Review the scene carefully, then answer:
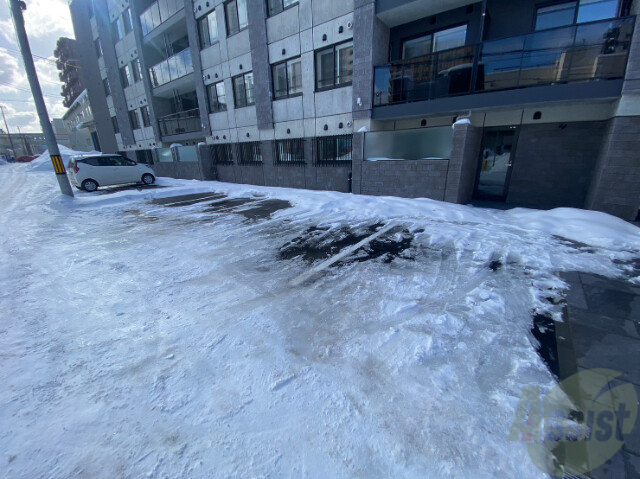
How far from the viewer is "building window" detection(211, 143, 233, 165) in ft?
46.6

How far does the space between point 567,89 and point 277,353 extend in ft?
27.1

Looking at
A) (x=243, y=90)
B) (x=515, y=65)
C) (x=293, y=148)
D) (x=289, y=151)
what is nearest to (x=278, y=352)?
(x=515, y=65)

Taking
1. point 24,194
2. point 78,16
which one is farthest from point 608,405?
point 78,16

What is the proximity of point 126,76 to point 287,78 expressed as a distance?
17703 mm

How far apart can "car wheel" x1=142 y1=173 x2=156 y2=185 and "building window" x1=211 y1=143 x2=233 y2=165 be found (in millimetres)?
3452

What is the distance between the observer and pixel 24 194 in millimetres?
11375

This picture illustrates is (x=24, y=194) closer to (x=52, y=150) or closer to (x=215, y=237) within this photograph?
(x=52, y=150)

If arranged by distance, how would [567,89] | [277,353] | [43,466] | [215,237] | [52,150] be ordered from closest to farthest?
[43,466], [277,353], [215,237], [567,89], [52,150]

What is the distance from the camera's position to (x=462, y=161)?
7.28 m

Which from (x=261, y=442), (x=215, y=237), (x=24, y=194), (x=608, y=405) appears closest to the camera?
(x=261, y=442)

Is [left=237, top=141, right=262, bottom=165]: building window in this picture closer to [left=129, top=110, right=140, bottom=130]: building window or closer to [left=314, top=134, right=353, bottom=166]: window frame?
[left=314, top=134, right=353, bottom=166]: window frame

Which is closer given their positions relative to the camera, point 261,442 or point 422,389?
point 261,442

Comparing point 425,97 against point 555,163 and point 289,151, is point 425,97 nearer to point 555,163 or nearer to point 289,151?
point 555,163

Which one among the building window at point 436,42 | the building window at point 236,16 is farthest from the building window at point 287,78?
the building window at point 436,42
